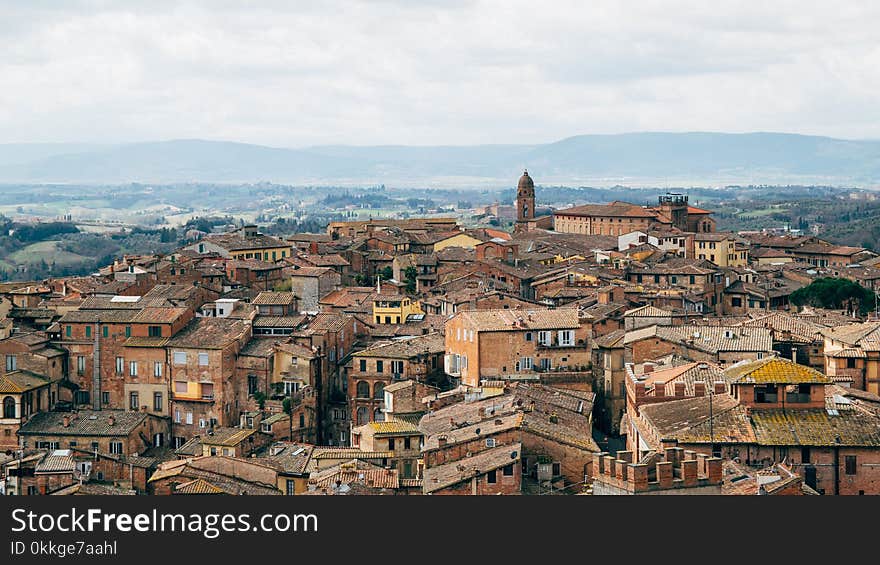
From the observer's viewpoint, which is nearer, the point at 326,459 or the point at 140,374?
the point at 326,459

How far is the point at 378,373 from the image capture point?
55125mm

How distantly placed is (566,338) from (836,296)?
25.5m

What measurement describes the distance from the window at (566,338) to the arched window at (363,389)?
23.3ft

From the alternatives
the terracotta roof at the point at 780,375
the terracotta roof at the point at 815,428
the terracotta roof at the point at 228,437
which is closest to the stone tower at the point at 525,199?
the terracotta roof at the point at 228,437

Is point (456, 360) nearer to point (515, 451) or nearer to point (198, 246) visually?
point (515, 451)

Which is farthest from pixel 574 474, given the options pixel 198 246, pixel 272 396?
pixel 198 246

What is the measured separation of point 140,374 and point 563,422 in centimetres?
2062

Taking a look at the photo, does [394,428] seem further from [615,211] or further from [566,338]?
[615,211]

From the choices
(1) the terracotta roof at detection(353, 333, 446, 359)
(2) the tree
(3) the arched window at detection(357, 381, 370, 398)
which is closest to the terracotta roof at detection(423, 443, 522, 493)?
(3) the arched window at detection(357, 381, 370, 398)

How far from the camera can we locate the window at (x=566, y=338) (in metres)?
53.4

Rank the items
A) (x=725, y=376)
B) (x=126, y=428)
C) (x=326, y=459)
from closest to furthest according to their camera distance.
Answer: (x=725, y=376) < (x=326, y=459) < (x=126, y=428)

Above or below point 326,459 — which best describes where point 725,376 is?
above

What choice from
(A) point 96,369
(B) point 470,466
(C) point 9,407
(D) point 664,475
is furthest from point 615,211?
(D) point 664,475

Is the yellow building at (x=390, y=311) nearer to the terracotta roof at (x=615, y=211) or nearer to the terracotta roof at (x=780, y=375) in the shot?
the terracotta roof at (x=780, y=375)
